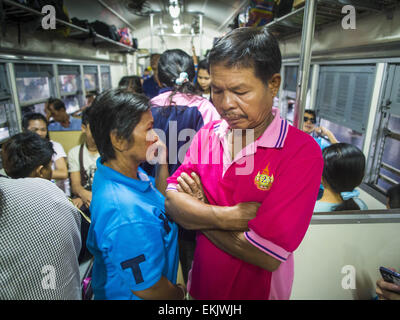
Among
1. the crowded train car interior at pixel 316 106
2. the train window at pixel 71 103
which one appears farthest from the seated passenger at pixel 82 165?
the train window at pixel 71 103

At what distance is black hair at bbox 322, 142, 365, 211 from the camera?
5.15 feet

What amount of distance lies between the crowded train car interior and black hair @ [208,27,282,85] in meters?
0.03

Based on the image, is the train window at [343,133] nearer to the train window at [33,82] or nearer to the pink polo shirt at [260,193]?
the pink polo shirt at [260,193]

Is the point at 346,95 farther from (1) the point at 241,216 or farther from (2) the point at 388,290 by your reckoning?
(1) the point at 241,216

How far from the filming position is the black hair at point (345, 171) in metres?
1.57

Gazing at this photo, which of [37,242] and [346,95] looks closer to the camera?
[37,242]

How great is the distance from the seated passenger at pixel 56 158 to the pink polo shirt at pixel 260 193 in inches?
80.4

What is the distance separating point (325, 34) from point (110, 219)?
3.58 meters

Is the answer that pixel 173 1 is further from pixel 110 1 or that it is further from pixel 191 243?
pixel 191 243

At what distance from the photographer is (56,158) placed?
2625 mm

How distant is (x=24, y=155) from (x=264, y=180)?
1.55 metres

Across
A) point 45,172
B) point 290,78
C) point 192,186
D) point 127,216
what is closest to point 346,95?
point 290,78
